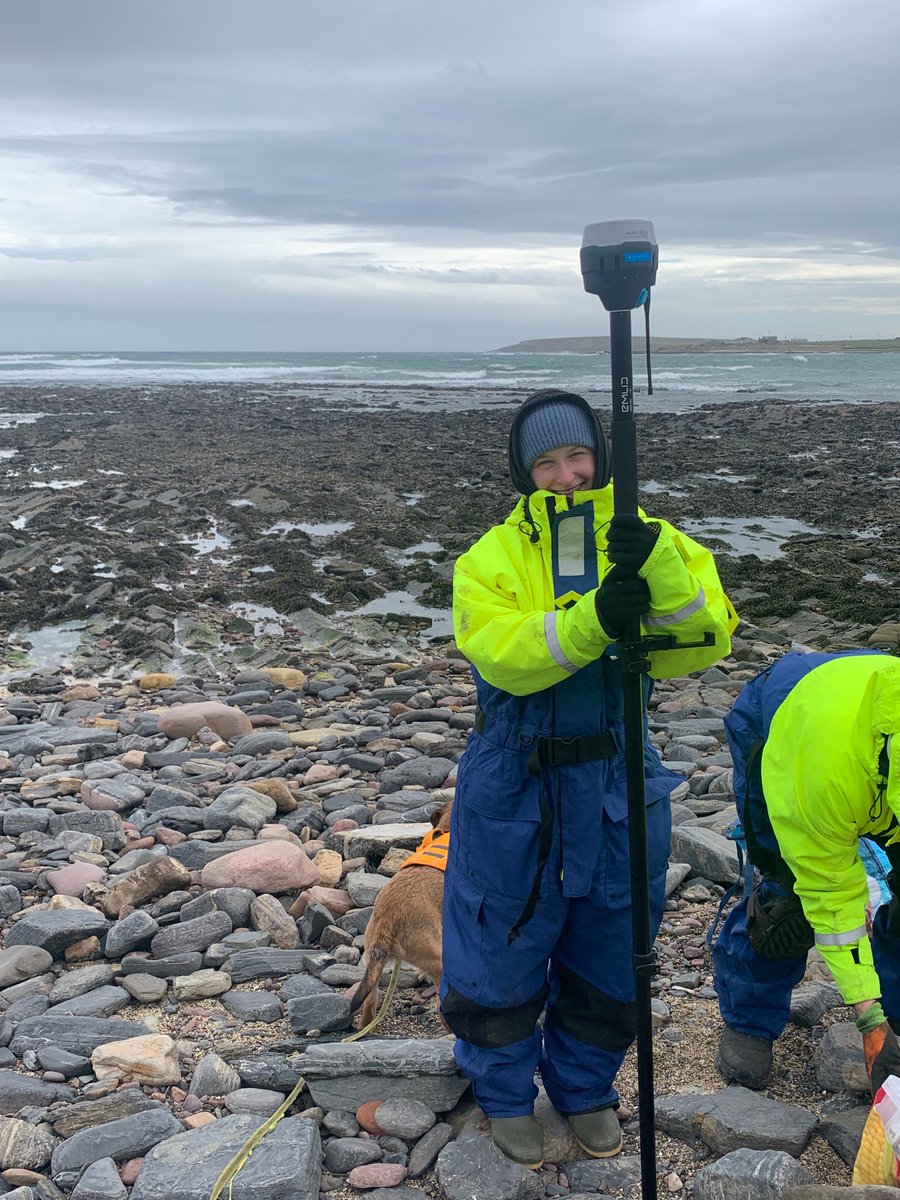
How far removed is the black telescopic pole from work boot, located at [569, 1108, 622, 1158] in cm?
33

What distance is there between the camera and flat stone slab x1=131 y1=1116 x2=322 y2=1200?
2.90 meters

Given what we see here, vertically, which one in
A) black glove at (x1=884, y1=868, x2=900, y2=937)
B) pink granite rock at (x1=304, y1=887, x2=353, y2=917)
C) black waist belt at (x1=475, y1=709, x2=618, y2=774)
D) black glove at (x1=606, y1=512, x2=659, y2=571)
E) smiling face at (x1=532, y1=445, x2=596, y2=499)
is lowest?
pink granite rock at (x1=304, y1=887, x2=353, y2=917)

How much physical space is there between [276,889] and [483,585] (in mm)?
2330

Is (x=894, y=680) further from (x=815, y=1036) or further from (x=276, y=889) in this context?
(x=276, y=889)

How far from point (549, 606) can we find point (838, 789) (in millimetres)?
840

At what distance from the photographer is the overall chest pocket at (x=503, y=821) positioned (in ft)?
9.47

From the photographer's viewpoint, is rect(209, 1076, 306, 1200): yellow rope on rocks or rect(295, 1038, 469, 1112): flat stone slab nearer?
rect(209, 1076, 306, 1200): yellow rope on rocks

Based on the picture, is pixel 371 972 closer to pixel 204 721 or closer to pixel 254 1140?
pixel 254 1140

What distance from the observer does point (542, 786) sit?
2.87m

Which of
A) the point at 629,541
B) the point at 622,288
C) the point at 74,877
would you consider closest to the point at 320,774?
the point at 74,877

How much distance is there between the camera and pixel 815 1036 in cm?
361

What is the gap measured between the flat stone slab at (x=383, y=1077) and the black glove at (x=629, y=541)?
5.69ft

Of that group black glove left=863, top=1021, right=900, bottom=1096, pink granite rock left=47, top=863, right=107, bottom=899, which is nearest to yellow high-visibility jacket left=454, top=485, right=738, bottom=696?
black glove left=863, top=1021, right=900, bottom=1096

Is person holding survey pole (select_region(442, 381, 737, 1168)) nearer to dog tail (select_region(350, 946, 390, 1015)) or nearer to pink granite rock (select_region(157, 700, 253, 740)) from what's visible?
dog tail (select_region(350, 946, 390, 1015))
